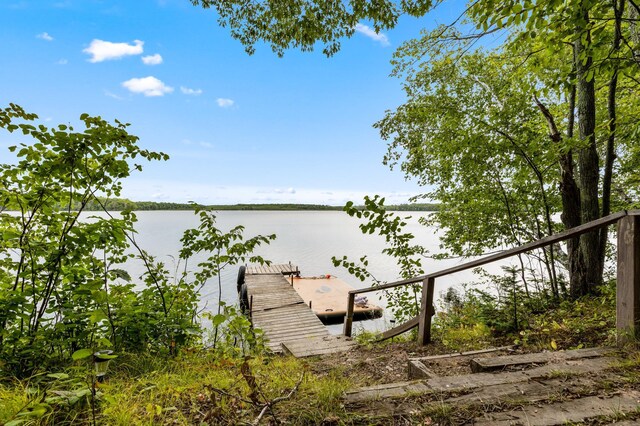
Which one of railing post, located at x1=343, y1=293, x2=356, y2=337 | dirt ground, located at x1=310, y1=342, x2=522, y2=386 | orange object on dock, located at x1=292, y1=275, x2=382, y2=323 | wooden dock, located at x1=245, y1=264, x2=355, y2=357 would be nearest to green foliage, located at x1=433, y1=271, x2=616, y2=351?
dirt ground, located at x1=310, y1=342, x2=522, y2=386

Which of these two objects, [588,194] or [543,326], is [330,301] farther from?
[543,326]

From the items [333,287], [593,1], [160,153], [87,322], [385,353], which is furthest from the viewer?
[333,287]

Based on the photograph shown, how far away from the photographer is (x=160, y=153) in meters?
3.16

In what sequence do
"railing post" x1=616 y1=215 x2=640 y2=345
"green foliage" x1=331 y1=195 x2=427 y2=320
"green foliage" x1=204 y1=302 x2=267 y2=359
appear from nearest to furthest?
1. "railing post" x1=616 y1=215 x2=640 y2=345
2. "green foliage" x1=204 y1=302 x2=267 y2=359
3. "green foliage" x1=331 y1=195 x2=427 y2=320

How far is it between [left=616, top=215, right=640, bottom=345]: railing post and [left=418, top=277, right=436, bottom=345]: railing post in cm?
166

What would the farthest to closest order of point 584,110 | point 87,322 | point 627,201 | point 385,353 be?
point 627,201 → point 584,110 → point 385,353 → point 87,322

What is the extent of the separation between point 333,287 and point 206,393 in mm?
15292

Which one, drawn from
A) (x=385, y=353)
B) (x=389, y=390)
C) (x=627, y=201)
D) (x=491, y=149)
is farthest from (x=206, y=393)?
(x=627, y=201)

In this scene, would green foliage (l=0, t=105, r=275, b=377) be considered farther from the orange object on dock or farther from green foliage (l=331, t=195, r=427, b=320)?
the orange object on dock

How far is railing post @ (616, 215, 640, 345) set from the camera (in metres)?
2.23

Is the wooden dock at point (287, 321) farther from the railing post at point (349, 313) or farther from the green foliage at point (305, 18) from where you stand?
the green foliage at point (305, 18)

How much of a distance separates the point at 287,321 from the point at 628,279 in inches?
373

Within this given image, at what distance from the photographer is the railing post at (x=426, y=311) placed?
12.3ft

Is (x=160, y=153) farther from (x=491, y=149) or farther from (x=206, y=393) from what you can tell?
(x=491, y=149)
